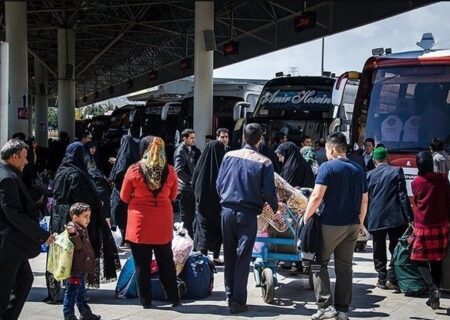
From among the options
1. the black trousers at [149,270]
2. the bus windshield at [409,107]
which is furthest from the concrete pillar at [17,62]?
the black trousers at [149,270]

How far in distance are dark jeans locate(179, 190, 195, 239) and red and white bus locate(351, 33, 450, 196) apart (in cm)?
362

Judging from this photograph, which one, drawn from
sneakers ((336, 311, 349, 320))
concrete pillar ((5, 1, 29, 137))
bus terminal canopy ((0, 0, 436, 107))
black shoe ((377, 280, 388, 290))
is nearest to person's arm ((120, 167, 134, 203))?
sneakers ((336, 311, 349, 320))

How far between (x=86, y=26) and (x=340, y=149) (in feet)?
94.6

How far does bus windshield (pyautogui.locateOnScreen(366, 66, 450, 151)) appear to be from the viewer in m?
11.6

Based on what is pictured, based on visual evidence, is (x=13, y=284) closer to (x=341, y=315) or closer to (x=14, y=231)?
(x=14, y=231)

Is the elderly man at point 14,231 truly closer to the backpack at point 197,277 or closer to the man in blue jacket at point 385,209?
the backpack at point 197,277

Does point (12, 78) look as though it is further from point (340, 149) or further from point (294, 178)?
point (340, 149)

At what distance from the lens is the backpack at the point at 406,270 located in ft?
26.3

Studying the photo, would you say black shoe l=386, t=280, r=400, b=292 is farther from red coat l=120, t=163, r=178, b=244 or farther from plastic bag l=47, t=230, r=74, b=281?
plastic bag l=47, t=230, r=74, b=281

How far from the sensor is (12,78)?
22.1 m

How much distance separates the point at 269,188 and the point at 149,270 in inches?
63.0

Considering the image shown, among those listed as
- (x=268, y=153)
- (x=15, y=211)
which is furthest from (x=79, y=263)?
(x=268, y=153)

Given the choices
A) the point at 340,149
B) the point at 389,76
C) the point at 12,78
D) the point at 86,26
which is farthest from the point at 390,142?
the point at 86,26

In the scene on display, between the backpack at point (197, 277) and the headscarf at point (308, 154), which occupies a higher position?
the headscarf at point (308, 154)
